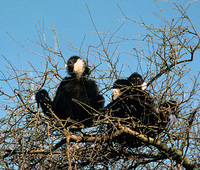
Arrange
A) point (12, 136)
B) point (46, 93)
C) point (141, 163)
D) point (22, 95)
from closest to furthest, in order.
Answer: point (12, 136)
point (22, 95)
point (141, 163)
point (46, 93)

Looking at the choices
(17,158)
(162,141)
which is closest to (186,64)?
(162,141)

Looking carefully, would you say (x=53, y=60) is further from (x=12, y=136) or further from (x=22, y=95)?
(x=12, y=136)

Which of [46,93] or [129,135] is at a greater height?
[46,93]

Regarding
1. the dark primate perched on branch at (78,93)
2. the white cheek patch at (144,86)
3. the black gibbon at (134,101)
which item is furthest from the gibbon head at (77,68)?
the white cheek patch at (144,86)

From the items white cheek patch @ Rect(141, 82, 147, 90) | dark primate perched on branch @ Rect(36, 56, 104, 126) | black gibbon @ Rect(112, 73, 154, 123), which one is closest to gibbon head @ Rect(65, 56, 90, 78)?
dark primate perched on branch @ Rect(36, 56, 104, 126)

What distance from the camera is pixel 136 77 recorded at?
4996mm

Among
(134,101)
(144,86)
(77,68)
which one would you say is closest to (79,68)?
(77,68)

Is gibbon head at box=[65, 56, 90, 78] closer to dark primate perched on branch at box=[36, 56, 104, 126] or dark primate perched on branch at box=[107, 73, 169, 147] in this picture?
dark primate perched on branch at box=[36, 56, 104, 126]

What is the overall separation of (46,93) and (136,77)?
149 cm

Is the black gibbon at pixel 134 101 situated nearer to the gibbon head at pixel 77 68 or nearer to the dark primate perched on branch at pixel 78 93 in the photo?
the dark primate perched on branch at pixel 78 93

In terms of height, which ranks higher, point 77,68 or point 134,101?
point 77,68

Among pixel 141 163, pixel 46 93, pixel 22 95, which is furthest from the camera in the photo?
pixel 46 93

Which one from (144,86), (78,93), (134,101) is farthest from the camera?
(78,93)

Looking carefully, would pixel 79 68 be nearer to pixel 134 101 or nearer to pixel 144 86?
pixel 134 101
